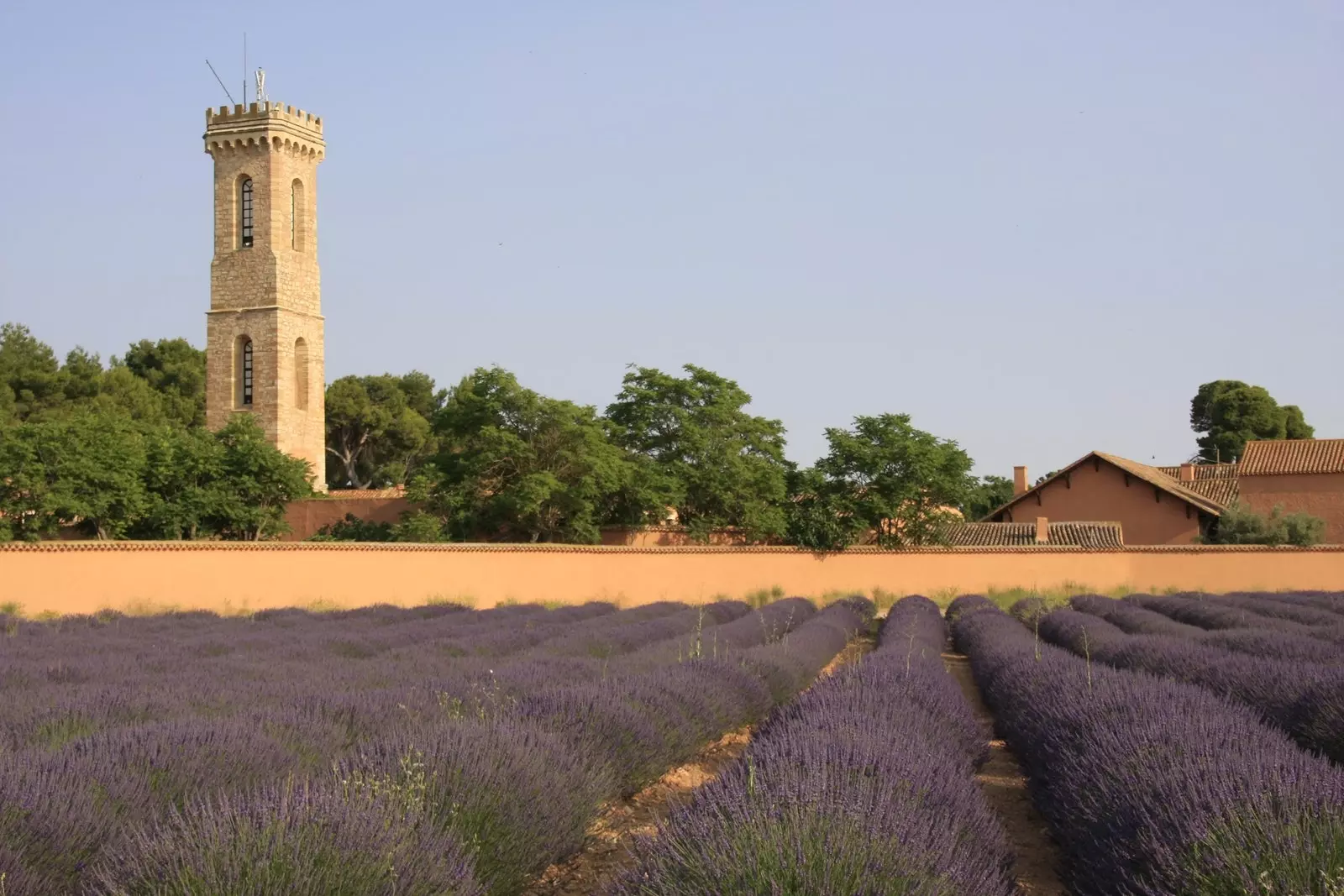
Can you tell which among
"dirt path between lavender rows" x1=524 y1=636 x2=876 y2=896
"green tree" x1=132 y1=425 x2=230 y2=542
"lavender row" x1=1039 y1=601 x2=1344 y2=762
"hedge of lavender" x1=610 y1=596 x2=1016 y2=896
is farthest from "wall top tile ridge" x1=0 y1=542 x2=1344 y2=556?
"hedge of lavender" x1=610 y1=596 x2=1016 y2=896

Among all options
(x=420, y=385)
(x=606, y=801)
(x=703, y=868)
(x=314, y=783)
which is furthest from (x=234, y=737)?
(x=420, y=385)

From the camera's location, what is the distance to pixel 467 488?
31.1 meters

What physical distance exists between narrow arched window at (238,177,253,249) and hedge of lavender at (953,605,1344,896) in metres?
37.1

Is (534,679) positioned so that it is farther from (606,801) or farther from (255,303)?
(255,303)

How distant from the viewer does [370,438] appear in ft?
183

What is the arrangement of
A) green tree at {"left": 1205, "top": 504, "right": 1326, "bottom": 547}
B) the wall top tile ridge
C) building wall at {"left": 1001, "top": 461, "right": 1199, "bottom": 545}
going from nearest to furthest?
the wall top tile ridge
green tree at {"left": 1205, "top": 504, "right": 1326, "bottom": 547}
building wall at {"left": 1001, "top": 461, "right": 1199, "bottom": 545}

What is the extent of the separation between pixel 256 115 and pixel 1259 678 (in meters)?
38.0

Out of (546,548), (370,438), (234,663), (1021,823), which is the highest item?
(370,438)

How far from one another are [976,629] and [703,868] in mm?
13305

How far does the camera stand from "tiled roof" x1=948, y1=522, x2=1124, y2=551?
115 feet

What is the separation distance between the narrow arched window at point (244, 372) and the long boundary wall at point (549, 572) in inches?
725

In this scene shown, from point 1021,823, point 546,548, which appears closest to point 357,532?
point 546,548

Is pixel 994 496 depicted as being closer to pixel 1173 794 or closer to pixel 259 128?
pixel 259 128

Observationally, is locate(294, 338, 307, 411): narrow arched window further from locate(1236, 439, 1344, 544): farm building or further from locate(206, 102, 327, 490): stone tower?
locate(1236, 439, 1344, 544): farm building
